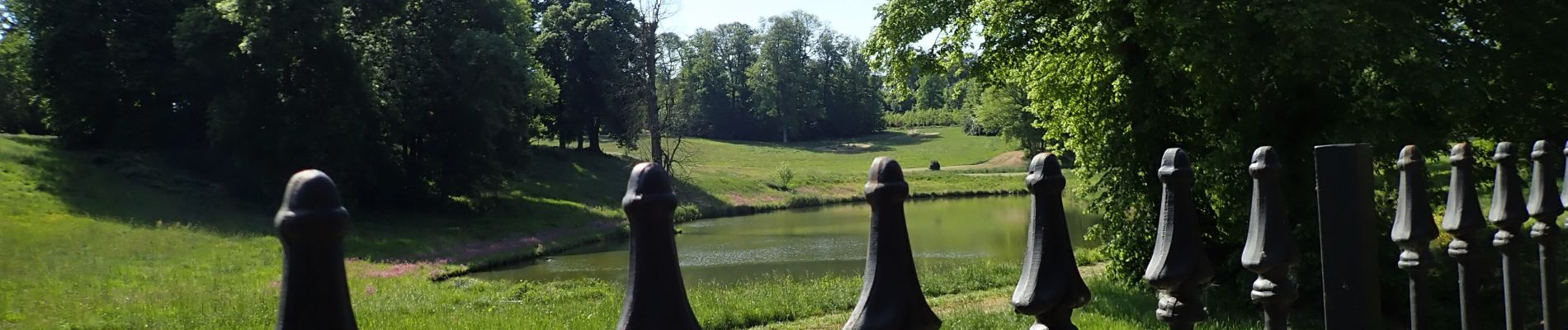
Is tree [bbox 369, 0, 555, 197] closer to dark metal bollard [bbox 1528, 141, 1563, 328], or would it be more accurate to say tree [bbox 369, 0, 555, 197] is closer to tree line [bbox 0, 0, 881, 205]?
tree line [bbox 0, 0, 881, 205]

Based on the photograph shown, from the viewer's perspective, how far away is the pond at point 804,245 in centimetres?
2242

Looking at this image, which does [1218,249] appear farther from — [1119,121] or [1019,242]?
[1019,242]

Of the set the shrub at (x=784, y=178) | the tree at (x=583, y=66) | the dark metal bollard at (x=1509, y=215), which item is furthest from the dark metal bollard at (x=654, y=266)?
the tree at (x=583, y=66)

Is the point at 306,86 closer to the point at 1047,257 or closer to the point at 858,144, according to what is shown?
the point at 1047,257

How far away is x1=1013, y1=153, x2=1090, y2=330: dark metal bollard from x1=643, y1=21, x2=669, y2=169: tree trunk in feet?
117

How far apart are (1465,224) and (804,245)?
24.3 m

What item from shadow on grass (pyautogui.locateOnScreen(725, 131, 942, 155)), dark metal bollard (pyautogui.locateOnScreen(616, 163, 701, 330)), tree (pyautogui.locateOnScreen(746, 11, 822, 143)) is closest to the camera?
dark metal bollard (pyautogui.locateOnScreen(616, 163, 701, 330))

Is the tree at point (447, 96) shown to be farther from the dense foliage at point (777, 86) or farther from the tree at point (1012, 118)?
the dense foliage at point (777, 86)

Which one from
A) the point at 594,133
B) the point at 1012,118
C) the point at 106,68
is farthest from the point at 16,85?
the point at 1012,118

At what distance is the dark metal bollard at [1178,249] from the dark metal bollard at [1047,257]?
23 cm

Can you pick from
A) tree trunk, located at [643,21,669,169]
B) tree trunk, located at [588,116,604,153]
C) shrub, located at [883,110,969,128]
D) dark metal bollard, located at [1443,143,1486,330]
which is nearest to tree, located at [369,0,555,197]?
tree trunk, located at [643,21,669,169]

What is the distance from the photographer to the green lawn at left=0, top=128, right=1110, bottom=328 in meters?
13.1

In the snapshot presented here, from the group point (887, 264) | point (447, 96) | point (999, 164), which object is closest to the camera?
point (887, 264)

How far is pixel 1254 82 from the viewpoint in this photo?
996 cm
